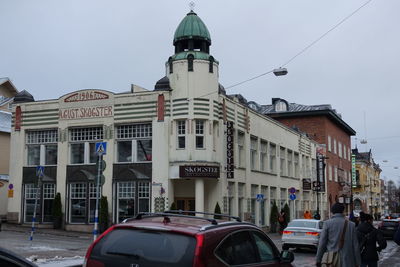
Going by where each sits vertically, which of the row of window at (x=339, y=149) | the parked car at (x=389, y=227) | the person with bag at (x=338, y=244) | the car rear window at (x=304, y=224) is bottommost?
the parked car at (x=389, y=227)

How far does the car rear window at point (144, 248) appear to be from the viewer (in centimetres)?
548

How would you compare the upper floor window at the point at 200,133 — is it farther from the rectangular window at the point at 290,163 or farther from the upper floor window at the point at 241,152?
the rectangular window at the point at 290,163

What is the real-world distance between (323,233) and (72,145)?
2377cm

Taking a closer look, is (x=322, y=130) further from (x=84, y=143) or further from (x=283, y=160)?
(x=84, y=143)

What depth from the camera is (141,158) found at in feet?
93.7

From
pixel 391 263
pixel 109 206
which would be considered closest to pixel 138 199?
pixel 109 206

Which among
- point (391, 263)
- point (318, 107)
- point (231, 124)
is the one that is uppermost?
point (318, 107)

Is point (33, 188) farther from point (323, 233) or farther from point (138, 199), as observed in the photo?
point (323, 233)

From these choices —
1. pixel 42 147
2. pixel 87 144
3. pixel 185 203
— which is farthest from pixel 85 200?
pixel 185 203

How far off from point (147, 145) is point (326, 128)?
31.7m

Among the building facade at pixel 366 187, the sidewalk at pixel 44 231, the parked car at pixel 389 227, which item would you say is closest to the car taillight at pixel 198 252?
the sidewalk at pixel 44 231

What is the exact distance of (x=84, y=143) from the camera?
29906 mm

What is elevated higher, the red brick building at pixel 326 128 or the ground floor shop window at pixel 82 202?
the red brick building at pixel 326 128

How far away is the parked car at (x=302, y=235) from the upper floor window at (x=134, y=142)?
30.6 ft
